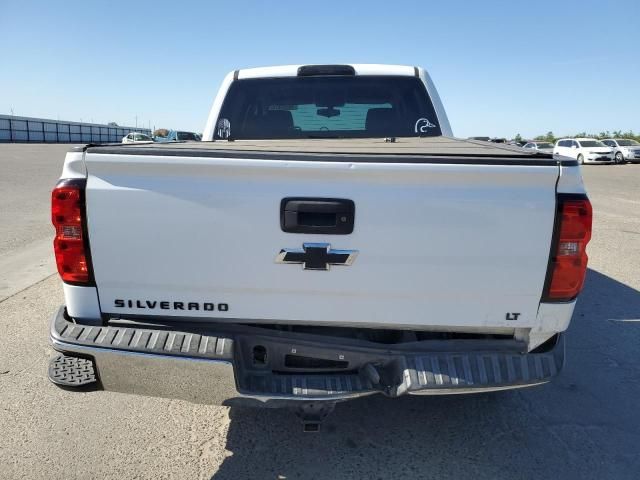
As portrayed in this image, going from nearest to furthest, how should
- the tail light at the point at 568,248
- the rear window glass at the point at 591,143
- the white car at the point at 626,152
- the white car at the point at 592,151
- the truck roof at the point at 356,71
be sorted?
1. the tail light at the point at 568,248
2. the truck roof at the point at 356,71
3. the white car at the point at 592,151
4. the rear window glass at the point at 591,143
5. the white car at the point at 626,152

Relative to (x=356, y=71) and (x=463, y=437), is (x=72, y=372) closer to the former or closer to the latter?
(x=463, y=437)

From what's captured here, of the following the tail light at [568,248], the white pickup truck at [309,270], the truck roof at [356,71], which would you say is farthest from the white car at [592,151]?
the white pickup truck at [309,270]

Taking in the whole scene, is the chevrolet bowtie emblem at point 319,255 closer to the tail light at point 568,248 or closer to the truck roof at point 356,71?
the tail light at point 568,248

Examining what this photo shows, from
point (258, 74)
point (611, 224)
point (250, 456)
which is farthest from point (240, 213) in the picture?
point (611, 224)

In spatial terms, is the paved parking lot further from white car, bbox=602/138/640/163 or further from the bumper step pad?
white car, bbox=602/138/640/163

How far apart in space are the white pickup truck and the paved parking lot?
0.55 meters

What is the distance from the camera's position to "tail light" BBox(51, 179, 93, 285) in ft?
6.64

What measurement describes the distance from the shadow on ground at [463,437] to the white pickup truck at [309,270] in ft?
1.62

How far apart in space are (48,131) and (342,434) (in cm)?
6565

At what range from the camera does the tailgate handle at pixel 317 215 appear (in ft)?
6.53

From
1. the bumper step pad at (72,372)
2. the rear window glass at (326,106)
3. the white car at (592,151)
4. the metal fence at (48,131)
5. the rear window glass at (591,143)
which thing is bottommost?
the metal fence at (48,131)

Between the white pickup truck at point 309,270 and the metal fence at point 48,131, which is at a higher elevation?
the white pickup truck at point 309,270

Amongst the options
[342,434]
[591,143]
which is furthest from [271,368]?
[591,143]

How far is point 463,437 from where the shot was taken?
2.76m
